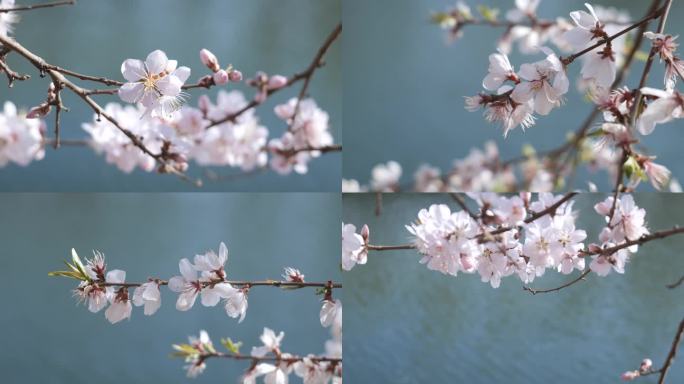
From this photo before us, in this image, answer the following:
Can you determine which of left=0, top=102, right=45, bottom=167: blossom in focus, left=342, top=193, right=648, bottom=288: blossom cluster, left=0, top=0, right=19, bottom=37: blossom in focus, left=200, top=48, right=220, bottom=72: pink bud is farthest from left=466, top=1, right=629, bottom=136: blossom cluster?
left=0, top=102, right=45, bottom=167: blossom in focus

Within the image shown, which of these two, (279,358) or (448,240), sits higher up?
(448,240)

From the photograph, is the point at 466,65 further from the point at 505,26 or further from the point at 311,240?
the point at 311,240

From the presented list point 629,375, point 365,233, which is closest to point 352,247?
point 365,233

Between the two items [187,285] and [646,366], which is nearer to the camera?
[187,285]

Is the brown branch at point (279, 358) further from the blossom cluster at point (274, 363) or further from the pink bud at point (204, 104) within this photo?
the pink bud at point (204, 104)

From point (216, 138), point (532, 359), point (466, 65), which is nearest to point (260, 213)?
point (216, 138)

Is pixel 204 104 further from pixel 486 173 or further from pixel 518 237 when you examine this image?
pixel 518 237

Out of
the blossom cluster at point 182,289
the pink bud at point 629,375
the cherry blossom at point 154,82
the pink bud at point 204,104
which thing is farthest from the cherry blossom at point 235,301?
the pink bud at point 629,375

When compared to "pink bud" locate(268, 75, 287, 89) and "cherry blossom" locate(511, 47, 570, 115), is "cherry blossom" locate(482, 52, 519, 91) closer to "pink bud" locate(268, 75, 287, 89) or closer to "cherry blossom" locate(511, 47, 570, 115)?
"cherry blossom" locate(511, 47, 570, 115)
